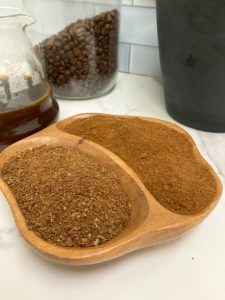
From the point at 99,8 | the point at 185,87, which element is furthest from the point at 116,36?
the point at 185,87

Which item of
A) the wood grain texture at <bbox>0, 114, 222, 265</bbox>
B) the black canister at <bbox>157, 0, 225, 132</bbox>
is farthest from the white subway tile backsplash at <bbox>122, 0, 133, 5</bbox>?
the wood grain texture at <bbox>0, 114, 222, 265</bbox>

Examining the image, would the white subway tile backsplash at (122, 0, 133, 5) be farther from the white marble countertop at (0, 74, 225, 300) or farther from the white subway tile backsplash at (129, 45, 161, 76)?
the white marble countertop at (0, 74, 225, 300)

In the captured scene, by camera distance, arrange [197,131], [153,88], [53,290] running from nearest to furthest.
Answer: [53,290] → [197,131] → [153,88]

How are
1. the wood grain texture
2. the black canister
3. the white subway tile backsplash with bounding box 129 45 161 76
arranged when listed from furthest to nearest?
the white subway tile backsplash with bounding box 129 45 161 76 → the black canister → the wood grain texture

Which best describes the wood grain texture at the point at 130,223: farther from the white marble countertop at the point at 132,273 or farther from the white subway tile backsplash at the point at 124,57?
the white subway tile backsplash at the point at 124,57

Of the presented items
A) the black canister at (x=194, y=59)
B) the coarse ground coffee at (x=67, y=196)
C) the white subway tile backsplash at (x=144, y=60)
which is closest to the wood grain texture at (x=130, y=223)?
the coarse ground coffee at (x=67, y=196)

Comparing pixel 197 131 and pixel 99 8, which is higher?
pixel 99 8

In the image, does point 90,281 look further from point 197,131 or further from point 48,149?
point 197,131
